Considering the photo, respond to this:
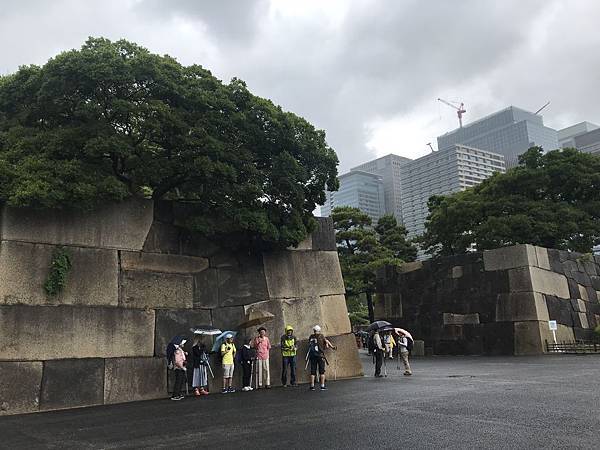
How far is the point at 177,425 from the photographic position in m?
7.74

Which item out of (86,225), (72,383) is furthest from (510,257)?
(72,383)

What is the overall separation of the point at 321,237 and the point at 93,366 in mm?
7669

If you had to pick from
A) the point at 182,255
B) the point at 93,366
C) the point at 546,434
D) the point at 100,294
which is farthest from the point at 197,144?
the point at 546,434

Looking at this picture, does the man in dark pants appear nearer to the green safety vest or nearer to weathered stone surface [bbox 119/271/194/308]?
the green safety vest

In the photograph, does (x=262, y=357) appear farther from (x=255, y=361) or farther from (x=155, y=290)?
(x=155, y=290)

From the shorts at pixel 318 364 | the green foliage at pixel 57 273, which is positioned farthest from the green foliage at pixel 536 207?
the green foliage at pixel 57 273

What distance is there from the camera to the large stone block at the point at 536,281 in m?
21.1

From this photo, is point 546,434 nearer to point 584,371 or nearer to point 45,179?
point 584,371

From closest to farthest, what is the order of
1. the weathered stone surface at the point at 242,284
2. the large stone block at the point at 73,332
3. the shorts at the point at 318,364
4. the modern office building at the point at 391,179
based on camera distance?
1. the large stone block at the point at 73,332
2. the shorts at the point at 318,364
3. the weathered stone surface at the point at 242,284
4. the modern office building at the point at 391,179

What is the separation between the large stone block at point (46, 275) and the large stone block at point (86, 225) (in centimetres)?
20

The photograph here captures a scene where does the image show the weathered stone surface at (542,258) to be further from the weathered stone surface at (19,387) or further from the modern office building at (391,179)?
the modern office building at (391,179)

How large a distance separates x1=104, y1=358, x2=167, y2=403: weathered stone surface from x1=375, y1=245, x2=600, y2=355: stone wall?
1511 cm

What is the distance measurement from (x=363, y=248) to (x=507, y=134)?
87074mm

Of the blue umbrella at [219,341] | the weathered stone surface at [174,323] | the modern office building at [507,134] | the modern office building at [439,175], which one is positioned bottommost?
the blue umbrella at [219,341]
